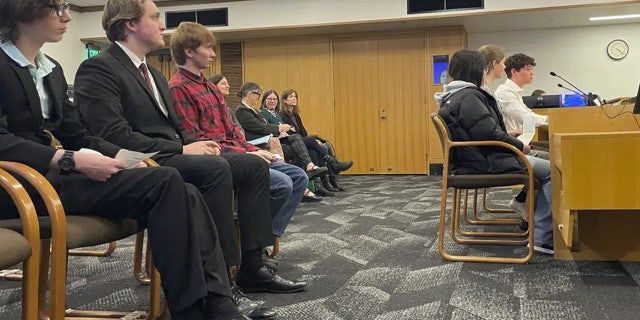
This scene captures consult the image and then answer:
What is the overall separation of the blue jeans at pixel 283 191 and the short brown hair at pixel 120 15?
82cm

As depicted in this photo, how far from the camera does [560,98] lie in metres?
4.56

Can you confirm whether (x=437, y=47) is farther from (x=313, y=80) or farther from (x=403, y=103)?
(x=313, y=80)

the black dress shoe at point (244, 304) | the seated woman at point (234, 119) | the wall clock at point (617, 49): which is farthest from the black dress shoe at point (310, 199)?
the wall clock at point (617, 49)

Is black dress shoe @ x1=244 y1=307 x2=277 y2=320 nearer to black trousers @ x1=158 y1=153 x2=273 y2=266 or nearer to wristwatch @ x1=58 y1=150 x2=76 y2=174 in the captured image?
black trousers @ x1=158 y1=153 x2=273 y2=266

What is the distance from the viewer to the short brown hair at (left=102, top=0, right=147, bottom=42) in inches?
78.5

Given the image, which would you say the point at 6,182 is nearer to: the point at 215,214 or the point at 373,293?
the point at 215,214

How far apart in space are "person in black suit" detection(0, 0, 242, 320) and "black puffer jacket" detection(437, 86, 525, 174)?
1518 millimetres

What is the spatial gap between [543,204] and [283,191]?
4.49 ft

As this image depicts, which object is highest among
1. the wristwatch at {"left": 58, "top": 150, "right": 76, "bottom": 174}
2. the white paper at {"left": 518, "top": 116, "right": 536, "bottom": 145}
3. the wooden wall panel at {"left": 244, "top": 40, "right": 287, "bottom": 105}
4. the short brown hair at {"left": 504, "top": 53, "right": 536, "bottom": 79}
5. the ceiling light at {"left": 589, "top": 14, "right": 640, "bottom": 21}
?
the ceiling light at {"left": 589, "top": 14, "right": 640, "bottom": 21}

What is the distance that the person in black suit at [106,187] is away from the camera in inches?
58.0

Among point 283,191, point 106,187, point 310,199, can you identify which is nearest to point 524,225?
point 283,191

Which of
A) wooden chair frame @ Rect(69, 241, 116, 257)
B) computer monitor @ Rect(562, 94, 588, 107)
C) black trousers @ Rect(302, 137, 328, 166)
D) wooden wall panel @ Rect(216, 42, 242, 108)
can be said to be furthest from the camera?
wooden wall panel @ Rect(216, 42, 242, 108)

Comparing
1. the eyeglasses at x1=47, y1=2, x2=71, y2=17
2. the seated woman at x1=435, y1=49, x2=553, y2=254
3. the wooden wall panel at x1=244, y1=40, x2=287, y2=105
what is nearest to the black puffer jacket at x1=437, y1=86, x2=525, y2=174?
the seated woman at x1=435, y1=49, x2=553, y2=254

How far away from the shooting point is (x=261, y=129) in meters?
4.70
